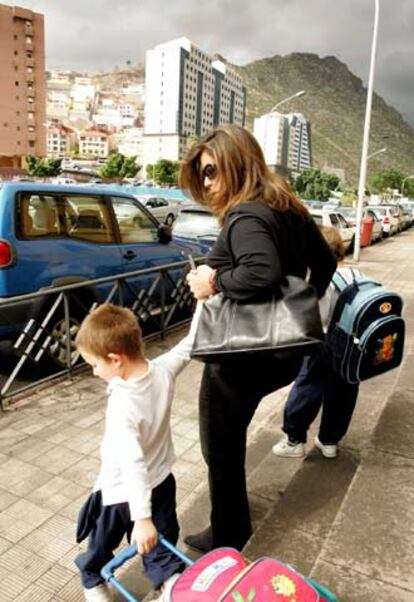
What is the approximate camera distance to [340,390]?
9.30 feet

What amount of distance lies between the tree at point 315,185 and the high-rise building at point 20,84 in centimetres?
4751

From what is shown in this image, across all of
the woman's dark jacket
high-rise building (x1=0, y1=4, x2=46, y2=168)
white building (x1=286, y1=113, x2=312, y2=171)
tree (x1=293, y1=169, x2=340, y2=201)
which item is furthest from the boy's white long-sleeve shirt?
white building (x1=286, y1=113, x2=312, y2=171)

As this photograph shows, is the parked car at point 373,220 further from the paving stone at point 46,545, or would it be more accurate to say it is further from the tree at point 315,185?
the tree at point 315,185

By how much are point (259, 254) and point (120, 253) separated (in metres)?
4.25

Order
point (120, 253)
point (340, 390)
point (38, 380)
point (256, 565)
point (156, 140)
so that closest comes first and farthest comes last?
point (256, 565) < point (340, 390) < point (38, 380) < point (120, 253) < point (156, 140)

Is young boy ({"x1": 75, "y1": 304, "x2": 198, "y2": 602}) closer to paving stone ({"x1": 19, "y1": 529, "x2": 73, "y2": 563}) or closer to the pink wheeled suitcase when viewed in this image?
the pink wheeled suitcase

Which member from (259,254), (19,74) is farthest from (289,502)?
(19,74)

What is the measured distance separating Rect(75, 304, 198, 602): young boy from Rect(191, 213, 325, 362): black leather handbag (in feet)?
0.58

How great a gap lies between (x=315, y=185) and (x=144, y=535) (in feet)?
299

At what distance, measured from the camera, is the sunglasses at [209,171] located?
1.80 metres

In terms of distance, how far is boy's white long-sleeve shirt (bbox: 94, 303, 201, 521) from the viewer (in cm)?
166

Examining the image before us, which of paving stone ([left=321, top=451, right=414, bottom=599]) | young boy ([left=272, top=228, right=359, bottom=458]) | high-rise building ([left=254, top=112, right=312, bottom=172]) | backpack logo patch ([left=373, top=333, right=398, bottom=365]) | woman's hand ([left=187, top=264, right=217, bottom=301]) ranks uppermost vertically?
high-rise building ([left=254, top=112, right=312, bottom=172])

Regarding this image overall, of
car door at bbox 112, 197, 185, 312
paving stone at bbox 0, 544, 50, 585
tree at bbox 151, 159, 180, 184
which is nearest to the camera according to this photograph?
paving stone at bbox 0, 544, 50, 585

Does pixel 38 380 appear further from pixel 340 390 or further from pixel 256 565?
pixel 256 565
